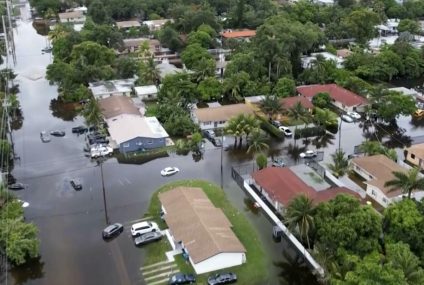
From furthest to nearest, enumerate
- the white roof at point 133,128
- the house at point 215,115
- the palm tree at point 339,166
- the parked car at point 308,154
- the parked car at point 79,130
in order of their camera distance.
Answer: the house at point 215,115 → the parked car at point 79,130 → the white roof at point 133,128 → the parked car at point 308,154 → the palm tree at point 339,166

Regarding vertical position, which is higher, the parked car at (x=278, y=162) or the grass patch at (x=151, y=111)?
the grass patch at (x=151, y=111)

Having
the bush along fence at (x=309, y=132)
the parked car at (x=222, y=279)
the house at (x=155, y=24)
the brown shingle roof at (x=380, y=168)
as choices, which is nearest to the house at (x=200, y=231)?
the parked car at (x=222, y=279)

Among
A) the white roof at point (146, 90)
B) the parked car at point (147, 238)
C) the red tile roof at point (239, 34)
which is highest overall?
the red tile roof at point (239, 34)

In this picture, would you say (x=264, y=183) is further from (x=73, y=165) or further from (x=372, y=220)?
(x=73, y=165)

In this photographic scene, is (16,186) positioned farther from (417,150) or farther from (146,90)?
(417,150)

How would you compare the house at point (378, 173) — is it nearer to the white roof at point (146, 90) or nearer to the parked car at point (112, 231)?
the parked car at point (112, 231)

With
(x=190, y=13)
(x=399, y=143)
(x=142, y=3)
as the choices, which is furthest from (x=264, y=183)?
(x=142, y=3)

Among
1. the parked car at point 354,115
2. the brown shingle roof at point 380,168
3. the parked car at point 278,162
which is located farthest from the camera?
the parked car at point 354,115

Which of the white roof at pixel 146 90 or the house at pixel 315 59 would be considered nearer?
the white roof at pixel 146 90
